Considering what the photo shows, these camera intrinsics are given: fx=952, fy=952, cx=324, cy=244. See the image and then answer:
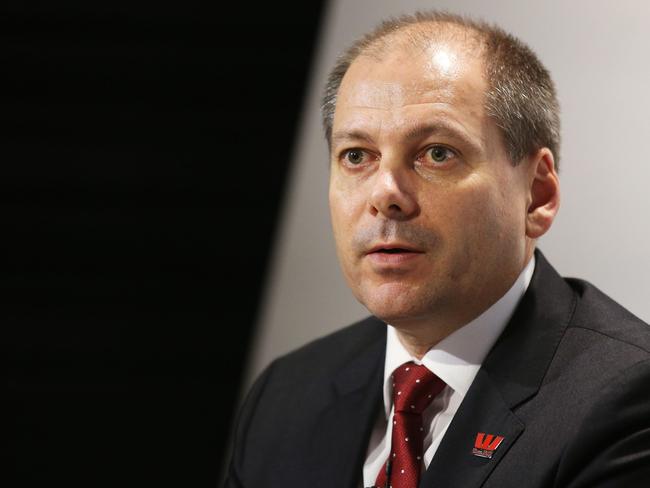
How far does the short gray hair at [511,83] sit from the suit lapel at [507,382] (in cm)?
27

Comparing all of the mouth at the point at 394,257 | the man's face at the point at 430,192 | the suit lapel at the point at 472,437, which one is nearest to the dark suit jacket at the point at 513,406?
the suit lapel at the point at 472,437

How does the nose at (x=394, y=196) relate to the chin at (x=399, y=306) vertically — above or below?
above

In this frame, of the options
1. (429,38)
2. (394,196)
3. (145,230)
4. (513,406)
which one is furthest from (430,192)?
(145,230)

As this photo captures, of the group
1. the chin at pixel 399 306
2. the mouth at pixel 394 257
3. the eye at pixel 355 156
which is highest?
the eye at pixel 355 156

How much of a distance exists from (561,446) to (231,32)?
2.04 meters

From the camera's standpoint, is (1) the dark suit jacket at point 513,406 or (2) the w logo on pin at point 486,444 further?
(2) the w logo on pin at point 486,444

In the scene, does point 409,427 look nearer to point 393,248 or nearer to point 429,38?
point 393,248

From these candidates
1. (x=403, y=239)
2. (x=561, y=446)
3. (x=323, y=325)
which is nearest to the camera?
(x=561, y=446)

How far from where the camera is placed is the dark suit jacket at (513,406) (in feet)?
5.02

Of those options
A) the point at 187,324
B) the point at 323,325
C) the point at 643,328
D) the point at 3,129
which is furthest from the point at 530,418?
the point at 3,129

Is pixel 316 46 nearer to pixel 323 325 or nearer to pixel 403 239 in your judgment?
pixel 323 325

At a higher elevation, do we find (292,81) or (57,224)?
(292,81)

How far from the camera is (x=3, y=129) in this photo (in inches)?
129

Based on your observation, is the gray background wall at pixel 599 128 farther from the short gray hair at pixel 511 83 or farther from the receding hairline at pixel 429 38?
the receding hairline at pixel 429 38
